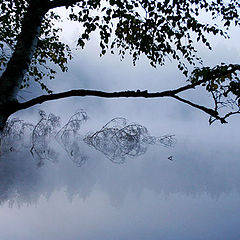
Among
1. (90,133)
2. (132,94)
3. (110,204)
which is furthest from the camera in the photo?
(110,204)

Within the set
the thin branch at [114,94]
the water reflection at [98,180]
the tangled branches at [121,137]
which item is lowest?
the thin branch at [114,94]

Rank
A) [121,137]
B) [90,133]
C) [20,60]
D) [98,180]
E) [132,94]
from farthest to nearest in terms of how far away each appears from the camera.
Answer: [98,180], [90,133], [121,137], [20,60], [132,94]

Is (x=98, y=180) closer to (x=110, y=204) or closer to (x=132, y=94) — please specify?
(x=110, y=204)

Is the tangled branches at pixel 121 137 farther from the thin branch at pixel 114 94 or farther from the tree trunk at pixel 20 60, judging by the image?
the thin branch at pixel 114 94

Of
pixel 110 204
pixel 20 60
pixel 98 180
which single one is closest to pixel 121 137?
pixel 20 60

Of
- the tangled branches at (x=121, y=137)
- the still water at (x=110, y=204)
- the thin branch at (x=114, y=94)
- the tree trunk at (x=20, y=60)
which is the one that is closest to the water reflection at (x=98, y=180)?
the still water at (x=110, y=204)

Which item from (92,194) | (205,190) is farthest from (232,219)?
(92,194)

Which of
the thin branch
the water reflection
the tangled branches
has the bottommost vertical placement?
the thin branch

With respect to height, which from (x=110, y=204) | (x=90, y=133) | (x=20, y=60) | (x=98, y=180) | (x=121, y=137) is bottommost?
(x=20, y=60)

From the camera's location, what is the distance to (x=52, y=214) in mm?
28094

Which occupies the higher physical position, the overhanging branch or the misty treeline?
the misty treeline

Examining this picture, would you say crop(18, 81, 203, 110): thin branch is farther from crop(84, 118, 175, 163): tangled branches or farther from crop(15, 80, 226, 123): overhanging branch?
crop(84, 118, 175, 163): tangled branches

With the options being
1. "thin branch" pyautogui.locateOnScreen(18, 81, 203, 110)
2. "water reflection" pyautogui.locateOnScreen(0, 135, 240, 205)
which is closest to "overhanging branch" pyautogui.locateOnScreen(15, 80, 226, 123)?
"thin branch" pyautogui.locateOnScreen(18, 81, 203, 110)

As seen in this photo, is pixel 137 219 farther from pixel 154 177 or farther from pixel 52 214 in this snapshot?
pixel 154 177
